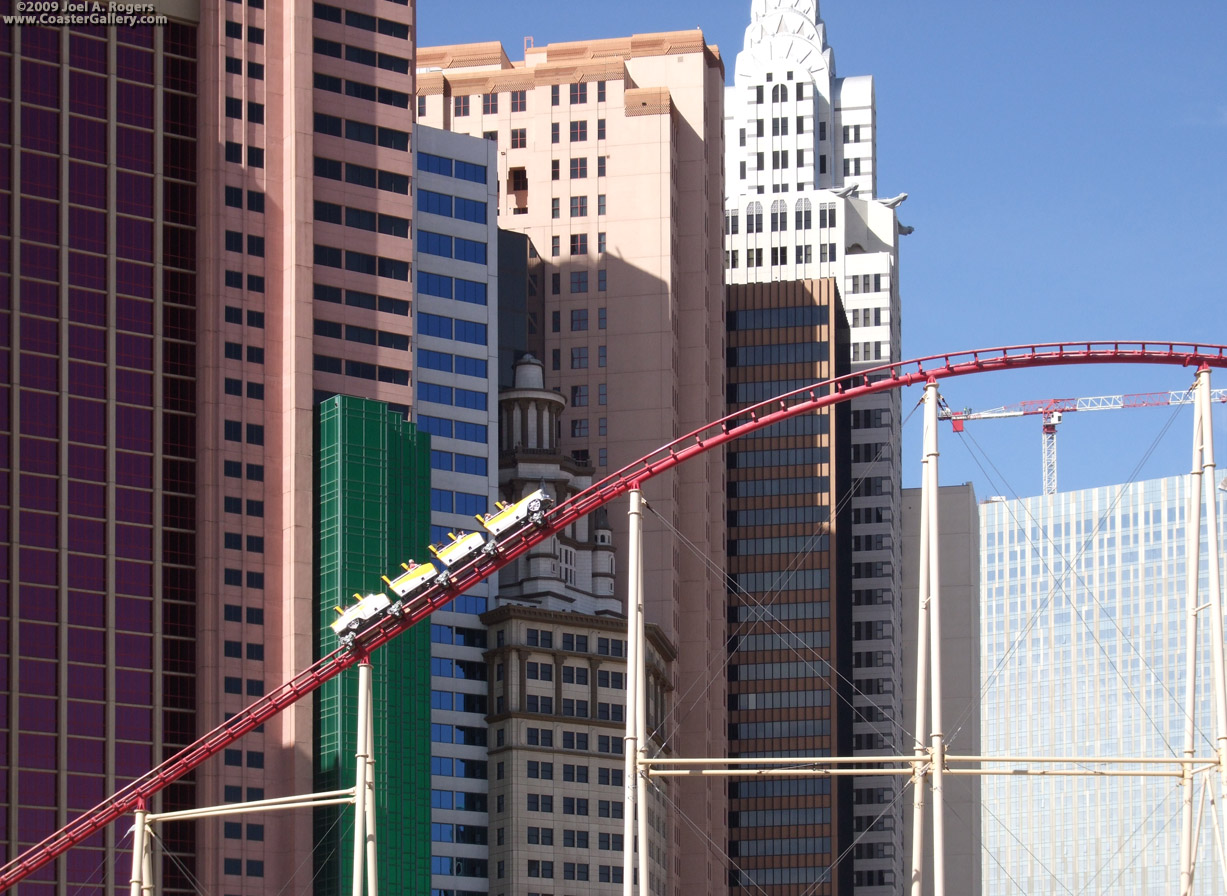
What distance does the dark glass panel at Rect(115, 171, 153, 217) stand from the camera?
183750 mm

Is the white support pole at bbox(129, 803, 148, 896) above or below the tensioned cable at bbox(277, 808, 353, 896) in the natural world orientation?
above

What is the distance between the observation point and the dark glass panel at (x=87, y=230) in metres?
181

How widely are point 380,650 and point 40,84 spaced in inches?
1973

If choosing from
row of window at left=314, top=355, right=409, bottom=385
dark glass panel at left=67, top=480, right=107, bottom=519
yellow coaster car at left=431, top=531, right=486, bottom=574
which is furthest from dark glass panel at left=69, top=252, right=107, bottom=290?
yellow coaster car at left=431, top=531, right=486, bottom=574

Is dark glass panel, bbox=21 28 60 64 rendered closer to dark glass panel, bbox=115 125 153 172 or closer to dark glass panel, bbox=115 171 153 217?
dark glass panel, bbox=115 125 153 172

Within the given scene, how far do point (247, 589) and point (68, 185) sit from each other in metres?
33.4

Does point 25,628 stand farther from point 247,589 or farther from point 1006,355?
point 1006,355

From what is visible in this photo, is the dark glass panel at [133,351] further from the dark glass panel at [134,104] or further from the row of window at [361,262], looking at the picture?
the dark glass panel at [134,104]

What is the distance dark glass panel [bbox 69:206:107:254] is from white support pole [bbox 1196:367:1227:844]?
99.4m

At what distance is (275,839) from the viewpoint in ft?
578

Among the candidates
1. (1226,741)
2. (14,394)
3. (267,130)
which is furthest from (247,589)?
(1226,741)

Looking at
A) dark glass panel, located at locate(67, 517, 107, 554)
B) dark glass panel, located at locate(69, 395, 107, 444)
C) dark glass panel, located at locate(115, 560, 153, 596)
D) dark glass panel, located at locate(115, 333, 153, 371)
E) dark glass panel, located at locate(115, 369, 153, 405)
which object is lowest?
dark glass panel, located at locate(115, 560, 153, 596)

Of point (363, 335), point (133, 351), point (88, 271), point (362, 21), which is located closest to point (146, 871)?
point (133, 351)

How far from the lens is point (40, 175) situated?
180 m
